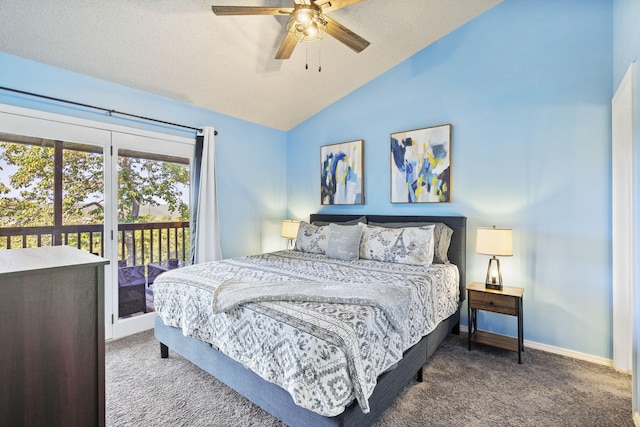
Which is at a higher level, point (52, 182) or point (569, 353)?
point (52, 182)

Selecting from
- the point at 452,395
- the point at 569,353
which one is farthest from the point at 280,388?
the point at 569,353

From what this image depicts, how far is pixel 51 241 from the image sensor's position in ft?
8.94

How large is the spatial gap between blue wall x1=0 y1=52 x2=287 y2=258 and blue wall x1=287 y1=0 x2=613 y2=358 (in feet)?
7.17

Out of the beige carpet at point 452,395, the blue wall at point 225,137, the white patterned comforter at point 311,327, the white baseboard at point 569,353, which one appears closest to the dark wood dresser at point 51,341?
the white patterned comforter at point 311,327

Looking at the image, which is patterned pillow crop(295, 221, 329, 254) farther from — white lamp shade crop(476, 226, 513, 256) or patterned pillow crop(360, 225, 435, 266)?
white lamp shade crop(476, 226, 513, 256)

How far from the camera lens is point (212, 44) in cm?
285

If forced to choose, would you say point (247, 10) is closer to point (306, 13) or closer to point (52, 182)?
point (306, 13)

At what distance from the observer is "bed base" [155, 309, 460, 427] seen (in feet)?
4.86

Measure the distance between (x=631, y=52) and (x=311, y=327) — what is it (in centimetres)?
266

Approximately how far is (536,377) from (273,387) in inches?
80.6

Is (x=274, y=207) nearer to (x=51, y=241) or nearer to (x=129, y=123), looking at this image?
(x=129, y=123)

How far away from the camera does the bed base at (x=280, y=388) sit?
4.86 feet

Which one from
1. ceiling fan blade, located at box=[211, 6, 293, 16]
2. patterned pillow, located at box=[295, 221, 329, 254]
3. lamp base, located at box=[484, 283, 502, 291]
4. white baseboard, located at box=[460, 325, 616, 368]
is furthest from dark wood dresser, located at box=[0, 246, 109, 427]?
white baseboard, located at box=[460, 325, 616, 368]

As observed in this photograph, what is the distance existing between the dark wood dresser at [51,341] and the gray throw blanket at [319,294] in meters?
0.76
